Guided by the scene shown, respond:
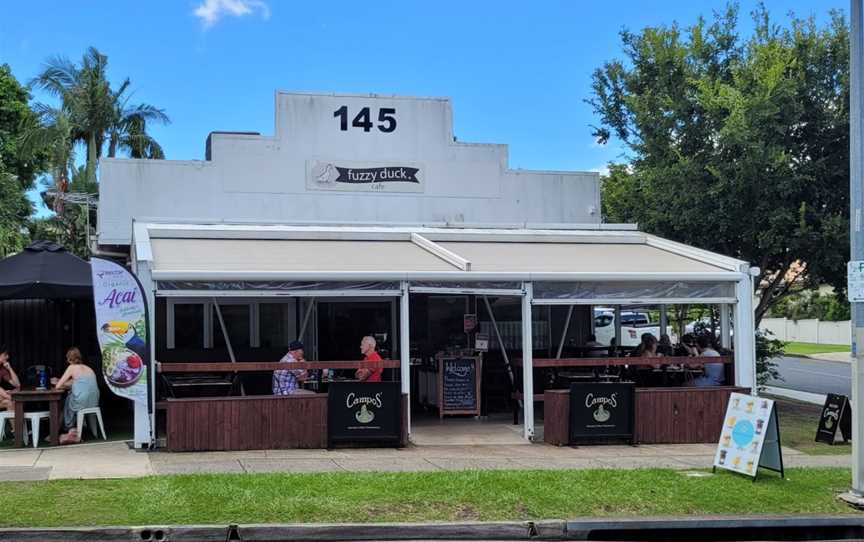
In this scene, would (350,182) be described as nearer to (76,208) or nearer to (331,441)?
(331,441)

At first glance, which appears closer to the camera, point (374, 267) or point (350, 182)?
point (374, 267)

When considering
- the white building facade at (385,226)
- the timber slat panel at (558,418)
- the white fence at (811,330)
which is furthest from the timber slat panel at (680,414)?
the white fence at (811,330)

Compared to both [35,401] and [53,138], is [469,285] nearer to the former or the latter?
[35,401]

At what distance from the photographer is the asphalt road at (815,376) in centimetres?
2462

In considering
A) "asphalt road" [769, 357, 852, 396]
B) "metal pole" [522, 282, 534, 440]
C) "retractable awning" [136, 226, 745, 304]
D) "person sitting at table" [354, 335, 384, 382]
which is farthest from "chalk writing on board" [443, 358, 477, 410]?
"asphalt road" [769, 357, 852, 396]

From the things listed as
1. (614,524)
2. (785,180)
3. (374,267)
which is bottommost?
(614,524)

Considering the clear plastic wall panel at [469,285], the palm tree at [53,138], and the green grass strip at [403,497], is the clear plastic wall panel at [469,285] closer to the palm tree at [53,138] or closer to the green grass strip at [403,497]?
the green grass strip at [403,497]

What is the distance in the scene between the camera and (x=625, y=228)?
17.4m

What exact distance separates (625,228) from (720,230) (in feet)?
5.96

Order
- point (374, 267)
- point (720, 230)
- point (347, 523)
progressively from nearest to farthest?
1. point (347, 523)
2. point (374, 267)
3. point (720, 230)

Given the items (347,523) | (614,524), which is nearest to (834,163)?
(614,524)

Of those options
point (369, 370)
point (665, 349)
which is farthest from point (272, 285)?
point (665, 349)

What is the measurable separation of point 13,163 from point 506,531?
1141 inches

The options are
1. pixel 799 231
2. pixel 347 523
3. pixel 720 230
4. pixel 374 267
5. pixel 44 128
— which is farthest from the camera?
pixel 44 128
